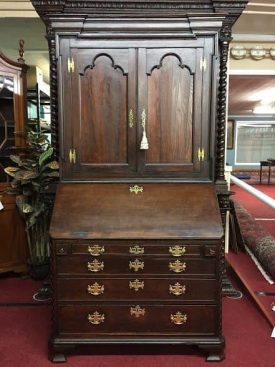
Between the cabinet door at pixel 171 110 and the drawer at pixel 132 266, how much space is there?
1.83 feet

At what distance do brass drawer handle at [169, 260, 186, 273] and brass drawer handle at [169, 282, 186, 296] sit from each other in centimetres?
8

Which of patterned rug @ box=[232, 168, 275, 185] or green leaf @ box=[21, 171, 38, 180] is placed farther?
patterned rug @ box=[232, 168, 275, 185]

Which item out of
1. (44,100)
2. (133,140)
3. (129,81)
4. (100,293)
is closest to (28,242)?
(100,293)

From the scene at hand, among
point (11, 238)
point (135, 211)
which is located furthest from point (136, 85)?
point (11, 238)

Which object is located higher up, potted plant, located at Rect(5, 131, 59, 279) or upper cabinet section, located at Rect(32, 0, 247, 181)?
upper cabinet section, located at Rect(32, 0, 247, 181)

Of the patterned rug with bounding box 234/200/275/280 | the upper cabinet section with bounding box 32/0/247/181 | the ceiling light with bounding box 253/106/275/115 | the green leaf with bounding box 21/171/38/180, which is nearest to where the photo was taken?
the upper cabinet section with bounding box 32/0/247/181

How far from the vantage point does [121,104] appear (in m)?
2.20

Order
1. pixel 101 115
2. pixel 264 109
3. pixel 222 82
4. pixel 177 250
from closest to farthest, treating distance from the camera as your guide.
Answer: pixel 177 250 → pixel 101 115 → pixel 222 82 → pixel 264 109

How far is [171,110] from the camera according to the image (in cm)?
221

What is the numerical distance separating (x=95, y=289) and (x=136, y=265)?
0.94 ft

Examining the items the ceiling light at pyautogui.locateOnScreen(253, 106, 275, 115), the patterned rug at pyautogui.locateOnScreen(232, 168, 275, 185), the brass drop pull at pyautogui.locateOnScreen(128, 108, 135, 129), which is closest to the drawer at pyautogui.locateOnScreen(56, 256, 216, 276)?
the brass drop pull at pyautogui.locateOnScreen(128, 108, 135, 129)

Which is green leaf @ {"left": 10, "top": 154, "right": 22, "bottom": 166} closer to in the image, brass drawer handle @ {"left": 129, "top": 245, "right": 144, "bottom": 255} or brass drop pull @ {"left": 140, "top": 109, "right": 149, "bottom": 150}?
brass drop pull @ {"left": 140, "top": 109, "right": 149, "bottom": 150}

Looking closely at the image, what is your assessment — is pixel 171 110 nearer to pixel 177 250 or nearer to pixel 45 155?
pixel 177 250

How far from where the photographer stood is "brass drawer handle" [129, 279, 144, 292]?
6.65ft
